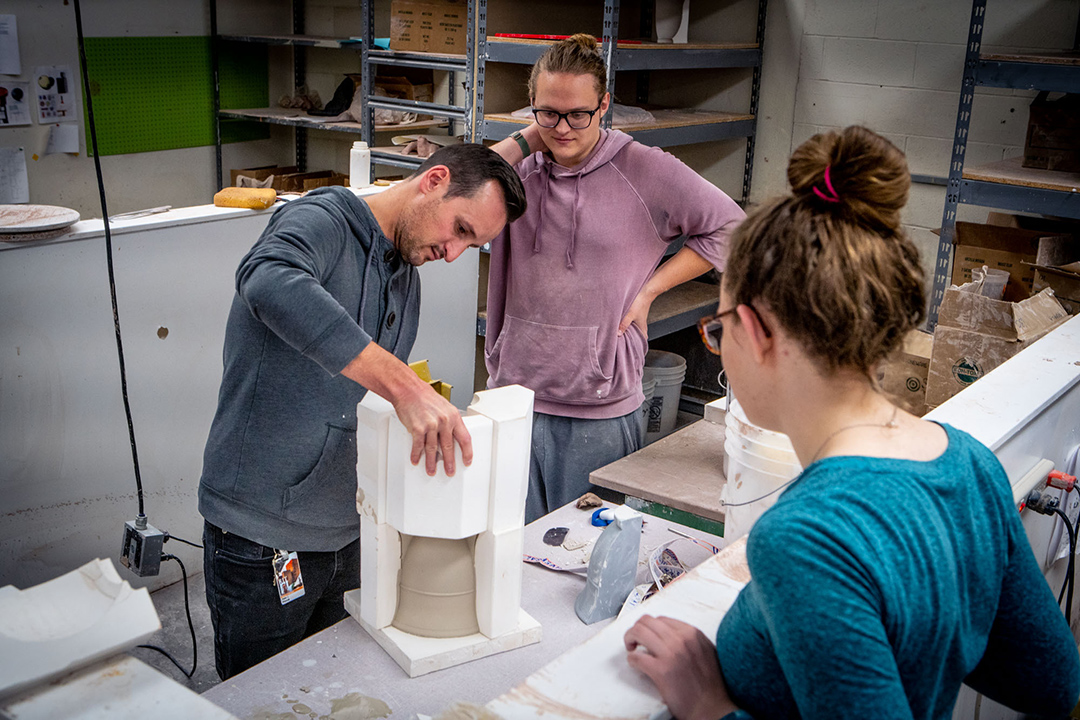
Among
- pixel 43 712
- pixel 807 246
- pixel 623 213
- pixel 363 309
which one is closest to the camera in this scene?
pixel 807 246

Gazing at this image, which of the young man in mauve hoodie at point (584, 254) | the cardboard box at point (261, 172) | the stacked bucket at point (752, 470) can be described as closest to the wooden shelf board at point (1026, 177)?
the young man in mauve hoodie at point (584, 254)

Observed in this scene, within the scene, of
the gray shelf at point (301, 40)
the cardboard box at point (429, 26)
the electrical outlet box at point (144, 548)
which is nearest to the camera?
the electrical outlet box at point (144, 548)

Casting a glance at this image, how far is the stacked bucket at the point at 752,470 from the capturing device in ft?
4.88

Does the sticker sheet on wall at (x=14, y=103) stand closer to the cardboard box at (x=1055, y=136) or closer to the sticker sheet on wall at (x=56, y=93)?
the sticker sheet on wall at (x=56, y=93)

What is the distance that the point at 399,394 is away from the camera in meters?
1.25

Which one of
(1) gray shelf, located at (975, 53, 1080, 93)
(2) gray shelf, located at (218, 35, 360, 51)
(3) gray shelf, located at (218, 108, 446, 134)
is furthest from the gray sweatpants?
(2) gray shelf, located at (218, 35, 360, 51)

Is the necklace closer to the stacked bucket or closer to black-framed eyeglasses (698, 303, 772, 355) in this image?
black-framed eyeglasses (698, 303, 772, 355)

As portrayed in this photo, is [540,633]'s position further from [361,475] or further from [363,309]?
[363,309]

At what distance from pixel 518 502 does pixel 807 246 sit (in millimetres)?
666

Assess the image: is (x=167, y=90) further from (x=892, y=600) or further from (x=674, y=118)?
(x=892, y=600)

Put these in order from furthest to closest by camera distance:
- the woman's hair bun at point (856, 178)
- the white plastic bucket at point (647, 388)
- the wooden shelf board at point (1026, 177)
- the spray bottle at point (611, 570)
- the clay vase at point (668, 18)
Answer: the clay vase at point (668, 18) → the white plastic bucket at point (647, 388) → the wooden shelf board at point (1026, 177) → the spray bottle at point (611, 570) → the woman's hair bun at point (856, 178)

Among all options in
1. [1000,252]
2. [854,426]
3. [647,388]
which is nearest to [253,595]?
[854,426]

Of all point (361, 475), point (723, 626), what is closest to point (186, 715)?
point (361, 475)

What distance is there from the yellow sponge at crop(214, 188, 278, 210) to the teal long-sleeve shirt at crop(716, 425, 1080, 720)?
2.06 metres
